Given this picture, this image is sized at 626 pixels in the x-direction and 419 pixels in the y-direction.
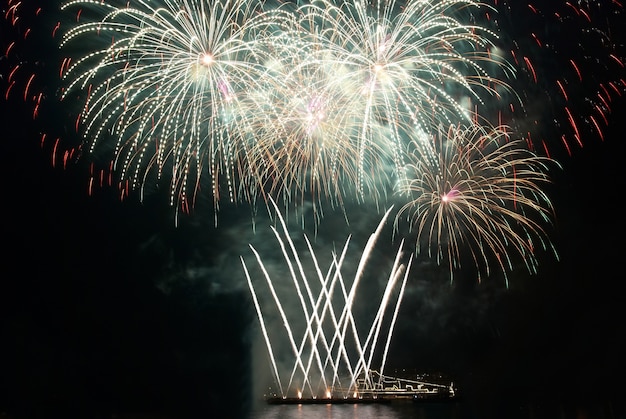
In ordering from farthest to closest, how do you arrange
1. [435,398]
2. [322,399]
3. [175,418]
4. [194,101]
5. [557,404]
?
[435,398], [322,399], [557,404], [175,418], [194,101]

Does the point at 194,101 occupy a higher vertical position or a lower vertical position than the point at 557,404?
higher

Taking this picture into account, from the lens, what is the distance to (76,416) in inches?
1603

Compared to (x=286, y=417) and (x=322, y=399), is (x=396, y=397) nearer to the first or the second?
(x=322, y=399)

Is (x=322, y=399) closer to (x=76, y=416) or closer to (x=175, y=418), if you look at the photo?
(x=175, y=418)

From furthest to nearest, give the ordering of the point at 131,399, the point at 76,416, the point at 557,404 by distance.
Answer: the point at 557,404 < the point at 131,399 < the point at 76,416

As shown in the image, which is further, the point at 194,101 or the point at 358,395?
the point at 358,395

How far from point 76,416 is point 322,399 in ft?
205

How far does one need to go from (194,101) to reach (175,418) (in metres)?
37.6

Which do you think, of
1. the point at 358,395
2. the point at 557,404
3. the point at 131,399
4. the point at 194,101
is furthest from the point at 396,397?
the point at 194,101

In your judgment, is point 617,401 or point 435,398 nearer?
point 617,401

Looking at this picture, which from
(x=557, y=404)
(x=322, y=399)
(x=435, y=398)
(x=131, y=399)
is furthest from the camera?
(x=435, y=398)

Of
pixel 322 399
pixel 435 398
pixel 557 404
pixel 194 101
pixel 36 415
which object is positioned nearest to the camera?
pixel 194 101

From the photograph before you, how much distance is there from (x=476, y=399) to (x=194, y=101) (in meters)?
101

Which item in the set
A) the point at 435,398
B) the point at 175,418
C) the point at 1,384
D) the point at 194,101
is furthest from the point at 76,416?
the point at 435,398
